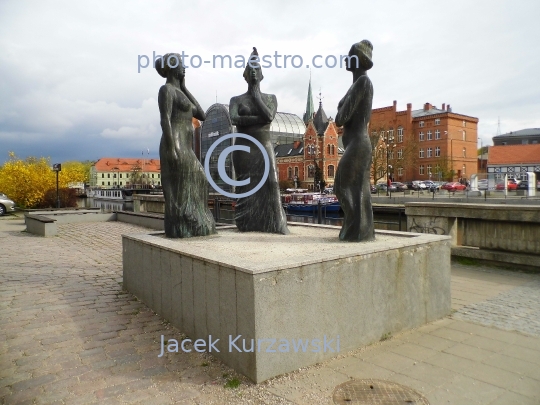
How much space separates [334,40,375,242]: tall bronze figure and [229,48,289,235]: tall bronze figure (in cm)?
163

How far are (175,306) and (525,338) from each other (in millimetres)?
3941

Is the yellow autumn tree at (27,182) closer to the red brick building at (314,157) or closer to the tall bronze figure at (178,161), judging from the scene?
the tall bronze figure at (178,161)

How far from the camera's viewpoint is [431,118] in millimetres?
65250

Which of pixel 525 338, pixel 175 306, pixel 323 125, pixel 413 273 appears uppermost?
pixel 323 125

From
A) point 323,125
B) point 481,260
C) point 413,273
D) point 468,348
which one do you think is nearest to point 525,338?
point 468,348

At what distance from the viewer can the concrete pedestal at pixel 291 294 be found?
3670mm

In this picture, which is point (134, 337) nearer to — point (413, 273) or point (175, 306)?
point (175, 306)

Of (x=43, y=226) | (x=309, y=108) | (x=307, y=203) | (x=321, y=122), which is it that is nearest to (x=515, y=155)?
(x=321, y=122)

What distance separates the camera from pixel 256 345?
11.6ft

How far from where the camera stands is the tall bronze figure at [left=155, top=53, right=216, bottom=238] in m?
6.47

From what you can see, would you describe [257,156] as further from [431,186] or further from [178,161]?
[431,186]

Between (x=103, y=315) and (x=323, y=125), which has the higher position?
(x=323, y=125)

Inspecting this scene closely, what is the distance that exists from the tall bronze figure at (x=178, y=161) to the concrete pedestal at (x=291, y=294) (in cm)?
86

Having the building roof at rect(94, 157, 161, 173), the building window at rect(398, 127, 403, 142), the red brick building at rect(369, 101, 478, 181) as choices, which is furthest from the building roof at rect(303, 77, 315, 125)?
the building roof at rect(94, 157, 161, 173)
